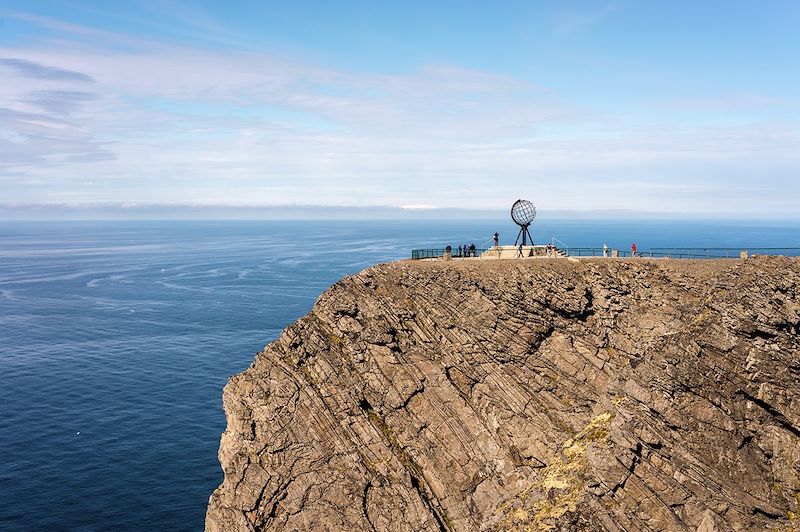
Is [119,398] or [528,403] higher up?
[528,403]

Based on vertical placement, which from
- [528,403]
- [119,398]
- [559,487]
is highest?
[528,403]

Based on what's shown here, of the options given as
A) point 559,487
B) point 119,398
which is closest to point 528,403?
point 559,487

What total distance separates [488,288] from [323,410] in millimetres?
15564

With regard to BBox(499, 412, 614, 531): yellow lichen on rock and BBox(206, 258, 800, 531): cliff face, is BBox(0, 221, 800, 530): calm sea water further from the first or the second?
BBox(499, 412, 614, 531): yellow lichen on rock

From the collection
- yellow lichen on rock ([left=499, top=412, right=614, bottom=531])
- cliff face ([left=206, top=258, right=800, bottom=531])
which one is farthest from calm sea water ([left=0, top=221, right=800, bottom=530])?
yellow lichen on rock ([left=499, top=412, right=614, bottom=531])

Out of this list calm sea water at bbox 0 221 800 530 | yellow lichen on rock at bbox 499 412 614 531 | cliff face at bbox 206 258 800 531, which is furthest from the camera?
calm sea water at bbox 0 221 800 530

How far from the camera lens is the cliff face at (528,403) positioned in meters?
39.0

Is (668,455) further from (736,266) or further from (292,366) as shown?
(292,366)

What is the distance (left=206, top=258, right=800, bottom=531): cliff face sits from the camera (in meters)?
39.0

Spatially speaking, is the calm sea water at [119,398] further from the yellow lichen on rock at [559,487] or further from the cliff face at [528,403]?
the yellow lichen on rock at [559,487]

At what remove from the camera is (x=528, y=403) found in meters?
46.1

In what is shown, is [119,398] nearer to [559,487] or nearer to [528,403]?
[528,403]

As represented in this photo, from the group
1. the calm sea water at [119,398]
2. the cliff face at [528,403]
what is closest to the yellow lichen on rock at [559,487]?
the cliff face at [528,403]

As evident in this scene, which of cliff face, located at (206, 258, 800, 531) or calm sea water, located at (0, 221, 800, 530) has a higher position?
cliff face, located at (206, 258, 800, 531)
